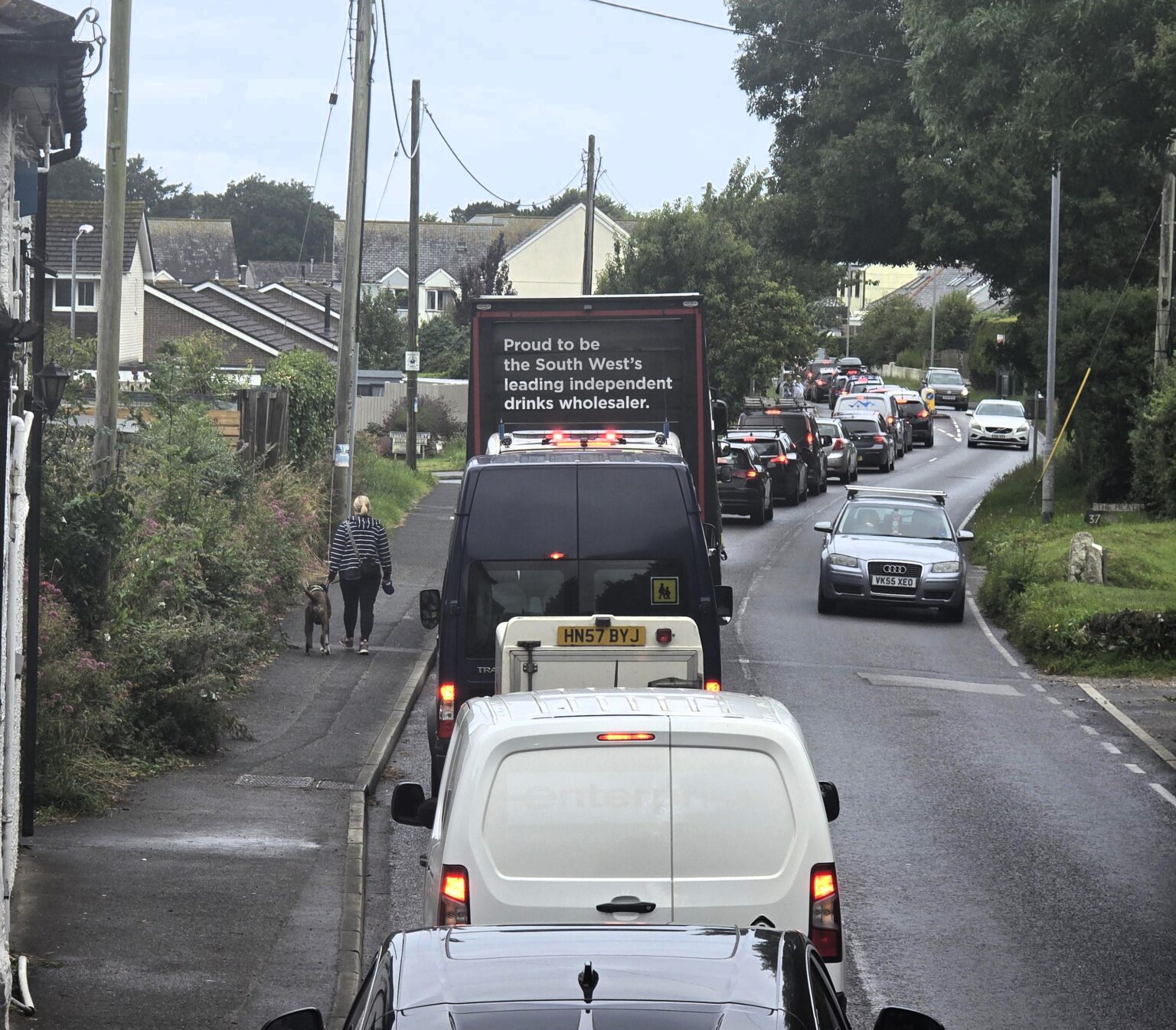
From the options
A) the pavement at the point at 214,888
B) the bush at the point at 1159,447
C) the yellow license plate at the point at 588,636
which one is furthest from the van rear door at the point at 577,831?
the bush at the point at 1159,447

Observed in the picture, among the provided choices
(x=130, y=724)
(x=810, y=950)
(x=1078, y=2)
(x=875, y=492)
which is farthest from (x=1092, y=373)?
(x=810, y=950)

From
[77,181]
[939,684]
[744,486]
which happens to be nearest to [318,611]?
[939,684]

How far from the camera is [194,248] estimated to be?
325 feet

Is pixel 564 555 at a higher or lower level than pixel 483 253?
lower

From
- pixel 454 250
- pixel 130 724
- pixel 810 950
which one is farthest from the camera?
pixel 454 250

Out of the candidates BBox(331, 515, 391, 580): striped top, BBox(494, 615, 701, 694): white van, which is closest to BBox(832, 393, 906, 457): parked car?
BBox(331, 515, 391, 580): striped top

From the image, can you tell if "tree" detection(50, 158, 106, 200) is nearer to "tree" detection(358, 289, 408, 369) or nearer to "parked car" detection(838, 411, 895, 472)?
"tree" detection(358, 289, 408, 369)

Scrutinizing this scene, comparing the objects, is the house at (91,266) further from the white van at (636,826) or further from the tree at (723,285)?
the white van at (636,826)

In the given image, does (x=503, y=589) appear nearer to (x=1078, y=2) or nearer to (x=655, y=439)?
(x=655, y=439)

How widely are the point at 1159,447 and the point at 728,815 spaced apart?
80.5ft

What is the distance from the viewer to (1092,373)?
105 ft

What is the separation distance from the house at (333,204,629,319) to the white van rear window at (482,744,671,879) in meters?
67.4

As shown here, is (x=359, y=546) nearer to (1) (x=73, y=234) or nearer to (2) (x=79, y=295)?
(1) (x=73, y=234)

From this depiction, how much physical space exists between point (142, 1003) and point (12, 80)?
4366mm
